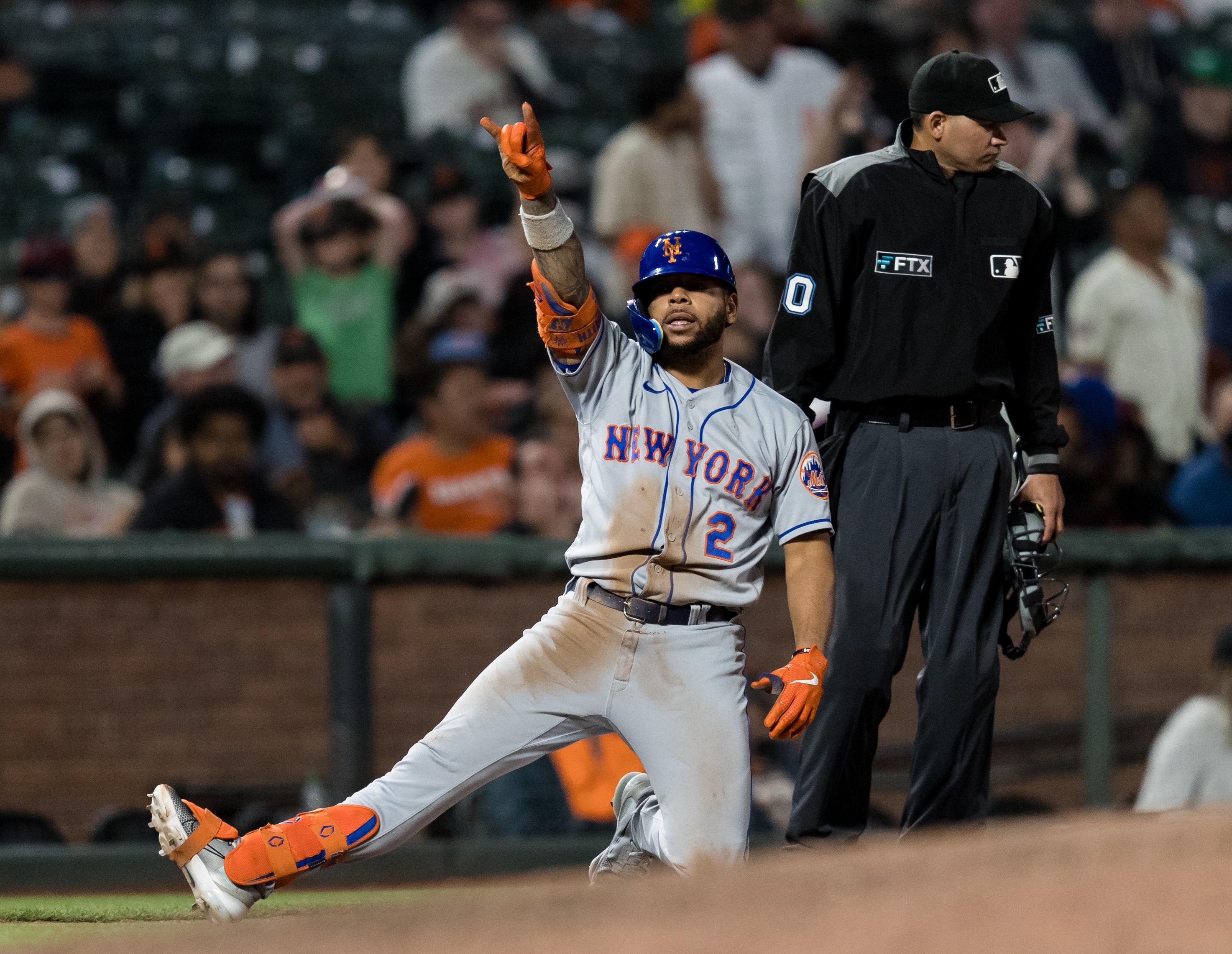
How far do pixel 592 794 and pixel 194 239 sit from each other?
415 cm

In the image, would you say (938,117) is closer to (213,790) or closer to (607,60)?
(213,790)

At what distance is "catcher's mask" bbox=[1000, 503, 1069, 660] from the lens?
4.67 metres

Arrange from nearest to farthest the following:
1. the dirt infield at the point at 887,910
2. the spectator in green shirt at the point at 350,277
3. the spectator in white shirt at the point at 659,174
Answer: the dirt infield at the point at 887,910 → the spectator in green shirt at the point at 350,277 → the spectator in white shirt at the point at 659,174

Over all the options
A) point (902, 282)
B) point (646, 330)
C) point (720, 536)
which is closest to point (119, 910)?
point (720, 536)

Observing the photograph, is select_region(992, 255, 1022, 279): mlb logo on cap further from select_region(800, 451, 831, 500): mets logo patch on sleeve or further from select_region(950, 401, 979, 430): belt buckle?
select_region(800, 451, 831, 500): mets logo patch on sleeve

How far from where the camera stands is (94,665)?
714 cm

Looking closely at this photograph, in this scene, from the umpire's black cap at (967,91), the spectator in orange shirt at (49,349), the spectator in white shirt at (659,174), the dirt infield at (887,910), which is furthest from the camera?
the spectator in white shirt at (659,174)

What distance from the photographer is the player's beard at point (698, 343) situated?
173 inches

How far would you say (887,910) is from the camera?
10.7ft

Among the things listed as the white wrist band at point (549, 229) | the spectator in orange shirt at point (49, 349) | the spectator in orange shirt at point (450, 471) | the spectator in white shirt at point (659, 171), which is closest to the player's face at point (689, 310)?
the white wrist band at point (549, 229)

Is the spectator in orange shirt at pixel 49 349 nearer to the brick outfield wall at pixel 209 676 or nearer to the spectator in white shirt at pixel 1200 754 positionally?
the brick outfield wall at pixel 209 676

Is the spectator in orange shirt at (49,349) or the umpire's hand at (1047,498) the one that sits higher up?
the spectator in orange shirt at (49,349)

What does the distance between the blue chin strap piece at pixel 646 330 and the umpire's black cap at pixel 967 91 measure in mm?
957

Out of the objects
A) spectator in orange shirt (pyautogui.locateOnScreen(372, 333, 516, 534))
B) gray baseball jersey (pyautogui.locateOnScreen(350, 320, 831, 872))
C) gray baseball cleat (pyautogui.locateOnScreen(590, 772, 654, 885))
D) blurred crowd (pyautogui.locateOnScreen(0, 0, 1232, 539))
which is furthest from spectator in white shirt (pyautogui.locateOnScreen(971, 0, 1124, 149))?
gray baseball cleat (pyautogui.locateOnScreen(590, 772, 654, 885))
